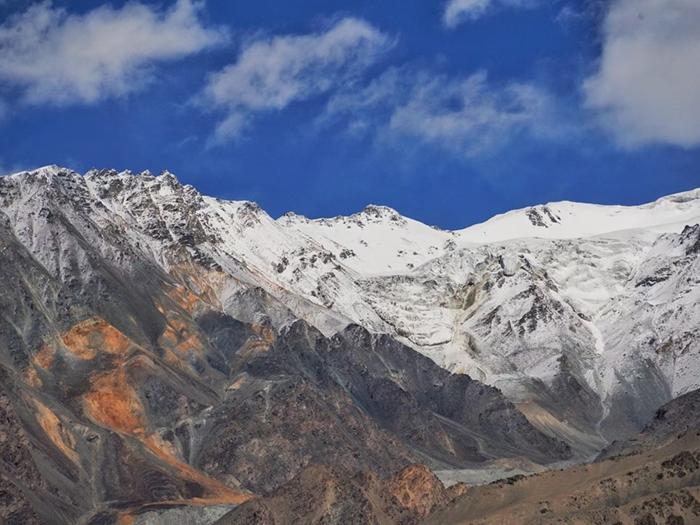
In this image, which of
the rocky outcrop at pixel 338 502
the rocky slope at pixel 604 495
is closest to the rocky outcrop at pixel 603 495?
the rocky slope at pixel 604 495

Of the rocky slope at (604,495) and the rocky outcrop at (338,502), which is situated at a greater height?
the rocky outcrop at (338,502)

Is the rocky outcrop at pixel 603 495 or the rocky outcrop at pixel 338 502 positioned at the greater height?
the rocky outcrop at pixel 338 502

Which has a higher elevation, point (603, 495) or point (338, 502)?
point (338, 502)

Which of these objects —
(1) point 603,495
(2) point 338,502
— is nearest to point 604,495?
(1) point 603,495

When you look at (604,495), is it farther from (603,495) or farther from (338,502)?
(338,502)

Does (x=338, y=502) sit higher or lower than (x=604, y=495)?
higher

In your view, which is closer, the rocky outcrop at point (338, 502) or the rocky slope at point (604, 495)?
the rocky slope at point (604, 495)

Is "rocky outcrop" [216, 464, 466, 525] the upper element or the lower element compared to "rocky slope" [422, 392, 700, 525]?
upper

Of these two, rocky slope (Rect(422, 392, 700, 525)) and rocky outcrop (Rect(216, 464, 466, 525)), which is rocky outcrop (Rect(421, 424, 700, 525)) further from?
rocky outcrop (Rect(216, 464, 466, 525))

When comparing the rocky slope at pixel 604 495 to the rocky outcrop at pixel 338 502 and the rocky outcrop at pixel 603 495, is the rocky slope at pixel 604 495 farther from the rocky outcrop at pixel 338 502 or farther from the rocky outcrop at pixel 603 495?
the rocky outcrop at pixel 338 502

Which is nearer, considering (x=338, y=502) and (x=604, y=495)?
(x=604, y=495)

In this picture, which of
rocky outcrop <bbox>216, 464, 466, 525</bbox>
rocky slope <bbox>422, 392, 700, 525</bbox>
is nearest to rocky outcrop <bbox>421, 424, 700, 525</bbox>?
rocky slope <bbox>422, 392, 700, 525</bbox>

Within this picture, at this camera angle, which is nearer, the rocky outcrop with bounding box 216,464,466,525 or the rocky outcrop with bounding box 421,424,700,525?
the rocky outcrop with bounding box 421,424,700,525

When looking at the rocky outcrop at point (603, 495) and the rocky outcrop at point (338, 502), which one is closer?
the rocky outcrop at point (603, 495)
